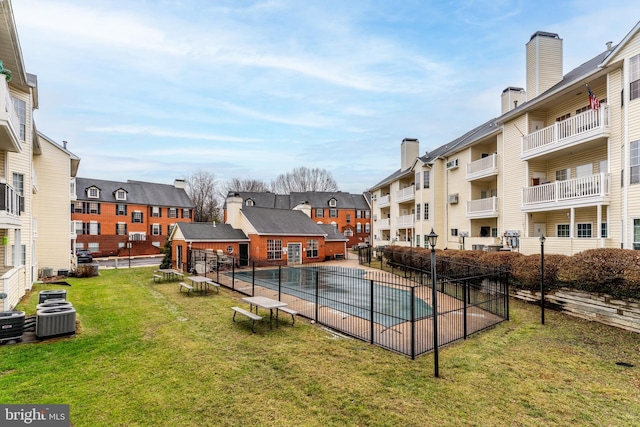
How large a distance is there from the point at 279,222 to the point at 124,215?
25.8 meters

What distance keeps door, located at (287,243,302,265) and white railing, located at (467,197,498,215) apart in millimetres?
15508

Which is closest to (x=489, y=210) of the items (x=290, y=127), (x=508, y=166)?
(x=508, y=166)

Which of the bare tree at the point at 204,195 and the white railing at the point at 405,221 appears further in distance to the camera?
the bare tree at the point at 204,195

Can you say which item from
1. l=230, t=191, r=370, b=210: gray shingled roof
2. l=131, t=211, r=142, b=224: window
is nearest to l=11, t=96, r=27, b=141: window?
l=131, t=211, r=142, b=224: window

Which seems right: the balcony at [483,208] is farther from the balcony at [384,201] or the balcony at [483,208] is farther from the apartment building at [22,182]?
the apartment building at [22,182]

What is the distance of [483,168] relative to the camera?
70.4 ft

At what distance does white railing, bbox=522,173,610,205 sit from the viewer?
13.1 m

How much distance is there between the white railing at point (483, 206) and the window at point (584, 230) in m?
4.69

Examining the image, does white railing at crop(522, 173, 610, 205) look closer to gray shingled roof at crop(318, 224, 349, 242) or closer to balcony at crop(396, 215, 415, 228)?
balcony at crop(396, 215, 415, 228)

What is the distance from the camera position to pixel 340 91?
28.4 meters

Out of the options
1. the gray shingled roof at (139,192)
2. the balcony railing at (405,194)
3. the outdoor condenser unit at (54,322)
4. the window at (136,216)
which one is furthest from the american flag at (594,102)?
the window at (136,216)

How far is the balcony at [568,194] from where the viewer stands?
13125 millimetres

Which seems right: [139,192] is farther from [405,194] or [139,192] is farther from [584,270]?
[584,270]

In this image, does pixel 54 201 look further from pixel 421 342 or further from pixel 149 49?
pixel 421 342
